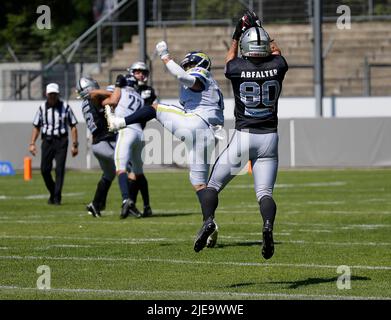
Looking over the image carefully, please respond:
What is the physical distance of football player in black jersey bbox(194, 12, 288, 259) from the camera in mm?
8172

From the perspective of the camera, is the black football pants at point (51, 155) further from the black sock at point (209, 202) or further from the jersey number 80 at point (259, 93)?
the jersey number 80 at point (259, 93)

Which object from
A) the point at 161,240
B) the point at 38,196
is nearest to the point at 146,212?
the point at 161,240

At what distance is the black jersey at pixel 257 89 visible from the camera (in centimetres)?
817

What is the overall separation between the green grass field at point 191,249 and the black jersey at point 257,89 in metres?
1.16

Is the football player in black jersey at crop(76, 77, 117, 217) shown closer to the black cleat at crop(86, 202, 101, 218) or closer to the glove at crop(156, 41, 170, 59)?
the black cleat at crop(86, 202, 101, 218)

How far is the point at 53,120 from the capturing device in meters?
15.8

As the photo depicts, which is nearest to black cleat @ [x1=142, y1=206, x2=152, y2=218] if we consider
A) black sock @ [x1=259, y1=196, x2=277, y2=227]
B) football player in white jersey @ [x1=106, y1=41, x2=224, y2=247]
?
football player in white jersey @ [x1=106, y1=41, x2=224, y2=247]

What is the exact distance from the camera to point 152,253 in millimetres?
9500

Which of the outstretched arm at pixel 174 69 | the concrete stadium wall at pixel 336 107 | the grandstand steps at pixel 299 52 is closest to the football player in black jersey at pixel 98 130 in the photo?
the outstretched arm at pixel 174 69

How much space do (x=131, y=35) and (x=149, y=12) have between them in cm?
187

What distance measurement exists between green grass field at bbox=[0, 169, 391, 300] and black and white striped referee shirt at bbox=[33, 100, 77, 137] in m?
1.03

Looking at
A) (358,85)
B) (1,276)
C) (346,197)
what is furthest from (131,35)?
(1,276)

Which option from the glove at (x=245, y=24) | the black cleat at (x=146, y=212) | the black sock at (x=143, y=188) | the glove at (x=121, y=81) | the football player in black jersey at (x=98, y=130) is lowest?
the black cleat at (x=146, y=212)

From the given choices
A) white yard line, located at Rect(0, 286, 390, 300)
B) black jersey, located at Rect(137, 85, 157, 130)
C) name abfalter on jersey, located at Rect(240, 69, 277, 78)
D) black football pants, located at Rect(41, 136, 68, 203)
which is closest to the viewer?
white yard line, located at Rect(0, 286, 390, 300)
